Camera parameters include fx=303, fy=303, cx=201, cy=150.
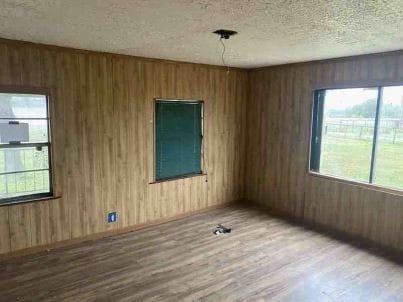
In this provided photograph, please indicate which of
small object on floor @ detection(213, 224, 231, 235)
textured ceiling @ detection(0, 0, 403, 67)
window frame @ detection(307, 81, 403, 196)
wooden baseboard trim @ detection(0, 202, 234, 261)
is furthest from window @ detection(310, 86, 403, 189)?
wooden baseboard trim @ detection(0, 202, 234, 261)

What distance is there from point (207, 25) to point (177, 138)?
7.92ft

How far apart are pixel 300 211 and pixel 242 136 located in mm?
1724

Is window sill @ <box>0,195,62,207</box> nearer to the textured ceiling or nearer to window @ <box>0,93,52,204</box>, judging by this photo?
window @ <box>0,93,52,204</box>

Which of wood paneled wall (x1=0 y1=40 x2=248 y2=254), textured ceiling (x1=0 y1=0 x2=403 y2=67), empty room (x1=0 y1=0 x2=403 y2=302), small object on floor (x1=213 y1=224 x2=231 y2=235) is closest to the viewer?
textured ceiling (x1=0 y1=0 x2=403 y2=67)

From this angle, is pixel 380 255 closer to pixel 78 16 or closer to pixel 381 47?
pixel 381 47

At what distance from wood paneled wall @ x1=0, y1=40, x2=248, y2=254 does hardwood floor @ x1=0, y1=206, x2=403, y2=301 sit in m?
0.35

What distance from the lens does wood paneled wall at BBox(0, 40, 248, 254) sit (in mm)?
3590

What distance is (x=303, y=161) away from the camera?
4.86 metres

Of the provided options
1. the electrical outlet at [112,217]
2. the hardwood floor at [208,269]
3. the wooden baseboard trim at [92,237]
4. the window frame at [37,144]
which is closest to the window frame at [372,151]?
the hardwood floor at [208,269]

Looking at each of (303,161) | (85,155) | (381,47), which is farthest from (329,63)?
(85,155)

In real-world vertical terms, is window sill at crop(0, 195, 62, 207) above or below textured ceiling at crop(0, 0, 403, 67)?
below

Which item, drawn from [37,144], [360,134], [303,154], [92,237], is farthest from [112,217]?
[360,134]

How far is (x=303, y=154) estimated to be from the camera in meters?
4.86

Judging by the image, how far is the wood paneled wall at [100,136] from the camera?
3590 mm
